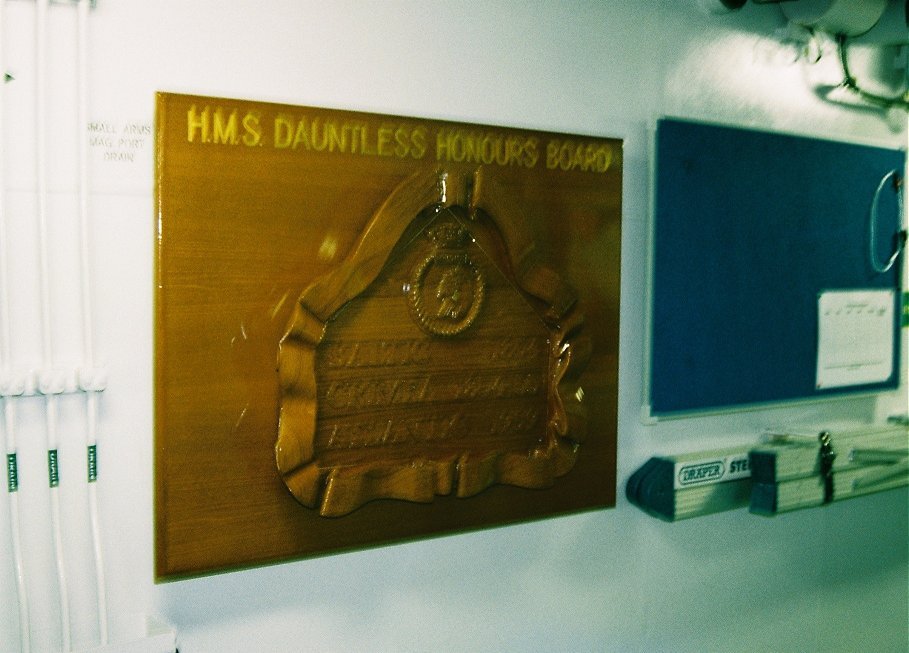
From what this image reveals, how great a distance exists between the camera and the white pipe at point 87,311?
3.96 feet

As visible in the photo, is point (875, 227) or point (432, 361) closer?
point (432, 361)

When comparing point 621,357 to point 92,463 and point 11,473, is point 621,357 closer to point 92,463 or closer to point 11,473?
point 92,463

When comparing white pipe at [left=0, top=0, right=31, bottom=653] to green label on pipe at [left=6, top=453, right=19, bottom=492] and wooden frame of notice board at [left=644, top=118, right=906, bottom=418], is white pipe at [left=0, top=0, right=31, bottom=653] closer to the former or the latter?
green label on pipe at [left=6, top=453, right=19, bottom=492]

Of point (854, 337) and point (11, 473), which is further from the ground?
point (854, 337)

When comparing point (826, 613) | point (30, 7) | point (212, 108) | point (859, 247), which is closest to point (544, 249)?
point (212, 108)

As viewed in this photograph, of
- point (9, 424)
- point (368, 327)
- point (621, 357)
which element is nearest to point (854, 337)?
point (621, 357)

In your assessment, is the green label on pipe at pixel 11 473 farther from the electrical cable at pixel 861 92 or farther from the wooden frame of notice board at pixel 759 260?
the electrical cable at pixel 861 92

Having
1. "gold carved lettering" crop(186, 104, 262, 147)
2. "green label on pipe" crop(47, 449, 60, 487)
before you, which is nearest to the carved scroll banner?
"gold carved lettering" crop(186, 104, 262, 147)

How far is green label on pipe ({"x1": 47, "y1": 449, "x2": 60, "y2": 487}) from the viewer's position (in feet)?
3.96

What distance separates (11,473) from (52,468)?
0.06 metres

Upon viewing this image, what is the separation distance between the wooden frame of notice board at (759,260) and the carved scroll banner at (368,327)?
7.9 inches

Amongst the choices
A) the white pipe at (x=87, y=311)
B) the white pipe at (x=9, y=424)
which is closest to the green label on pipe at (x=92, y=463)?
the white pipe at (x=87, y=311)

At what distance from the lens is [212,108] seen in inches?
50.6

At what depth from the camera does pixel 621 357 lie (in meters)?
1.82
